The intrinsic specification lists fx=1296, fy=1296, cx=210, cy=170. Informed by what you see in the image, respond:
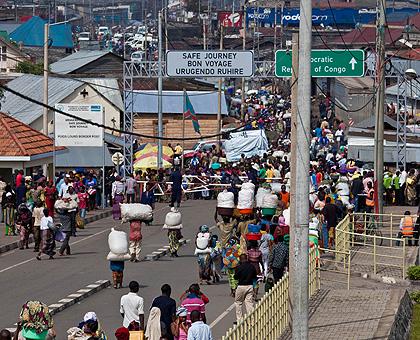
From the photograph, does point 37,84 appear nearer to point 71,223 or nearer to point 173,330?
point 71,223

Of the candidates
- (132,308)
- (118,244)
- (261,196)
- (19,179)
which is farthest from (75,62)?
(132,308)

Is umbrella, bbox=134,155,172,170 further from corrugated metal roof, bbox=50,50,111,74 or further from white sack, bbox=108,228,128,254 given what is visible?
corrugated metal roof, bbox=50,50,111,74

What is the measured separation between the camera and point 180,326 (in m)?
17.3

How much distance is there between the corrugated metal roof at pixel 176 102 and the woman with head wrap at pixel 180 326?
57.7m

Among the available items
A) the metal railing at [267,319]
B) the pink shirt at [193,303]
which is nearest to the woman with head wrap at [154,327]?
the pink shirt at [193,303]

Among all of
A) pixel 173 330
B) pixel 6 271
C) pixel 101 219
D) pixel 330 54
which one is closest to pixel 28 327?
pixel 173 330

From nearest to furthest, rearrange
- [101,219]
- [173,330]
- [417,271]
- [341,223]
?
[173,330]
[417,271]
[341,223]
[101,219]

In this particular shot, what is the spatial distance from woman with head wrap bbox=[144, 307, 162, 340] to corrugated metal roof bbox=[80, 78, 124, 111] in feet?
177

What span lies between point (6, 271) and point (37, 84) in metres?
44.2

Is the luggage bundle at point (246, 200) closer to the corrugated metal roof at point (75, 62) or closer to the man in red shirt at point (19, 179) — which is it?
the man in red shirt at point (19, 179)

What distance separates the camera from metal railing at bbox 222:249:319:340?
1534 centimetres

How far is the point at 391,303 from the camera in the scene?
2228 cm

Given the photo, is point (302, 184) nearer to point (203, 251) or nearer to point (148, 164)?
point (203, 251)

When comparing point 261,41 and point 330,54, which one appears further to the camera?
point 261,41
